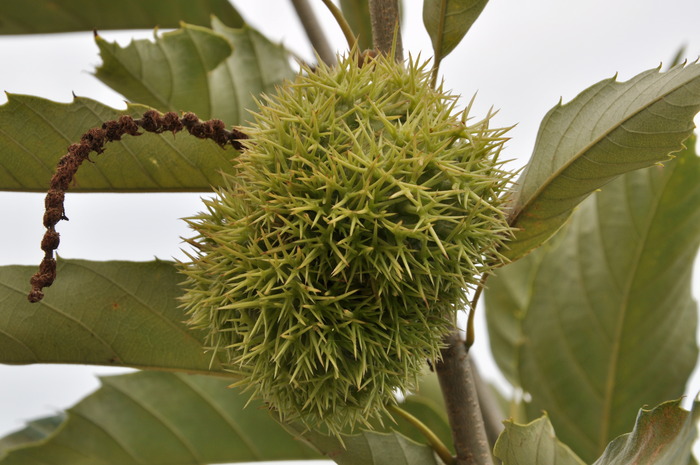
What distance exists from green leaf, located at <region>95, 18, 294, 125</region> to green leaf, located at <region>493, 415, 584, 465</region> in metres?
0.79

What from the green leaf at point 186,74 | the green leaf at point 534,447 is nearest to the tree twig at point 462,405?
the green leaf at point 534,447

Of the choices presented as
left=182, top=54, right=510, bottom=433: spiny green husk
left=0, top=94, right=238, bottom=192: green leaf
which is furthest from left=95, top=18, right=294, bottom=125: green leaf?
left=182, top=54, right=510, bottom=433: spiny green husk

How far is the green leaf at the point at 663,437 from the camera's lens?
99cm

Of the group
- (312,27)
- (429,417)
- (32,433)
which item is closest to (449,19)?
(312,27)

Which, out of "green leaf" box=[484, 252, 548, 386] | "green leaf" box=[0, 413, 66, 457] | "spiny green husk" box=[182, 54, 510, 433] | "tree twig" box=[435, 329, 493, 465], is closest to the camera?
"spiny green husk" box=[182, 54, 510, 433]

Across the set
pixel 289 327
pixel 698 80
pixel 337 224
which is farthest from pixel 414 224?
pixel 698 80

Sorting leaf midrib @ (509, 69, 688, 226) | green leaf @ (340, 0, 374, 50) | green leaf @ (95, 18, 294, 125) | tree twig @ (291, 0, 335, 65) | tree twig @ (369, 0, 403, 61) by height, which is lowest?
leaf midrib @ (509, 69, 688, 226)

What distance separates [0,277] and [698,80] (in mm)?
1121

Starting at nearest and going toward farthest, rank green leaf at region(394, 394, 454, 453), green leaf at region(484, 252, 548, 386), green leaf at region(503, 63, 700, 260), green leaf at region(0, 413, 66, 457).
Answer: green leaf at region(503, 63, 700, 260) → green leaf at region(394, 394, 454, 453) → green leaf at region(0, 413, 66, 457) → green leaf at region(484, 252, 548, 386)

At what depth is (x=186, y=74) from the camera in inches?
58.6

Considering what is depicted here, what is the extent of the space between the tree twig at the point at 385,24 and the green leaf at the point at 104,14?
852mm

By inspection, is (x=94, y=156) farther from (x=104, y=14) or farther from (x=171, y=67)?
(x=104, y=14)

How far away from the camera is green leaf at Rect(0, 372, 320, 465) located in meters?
1.61

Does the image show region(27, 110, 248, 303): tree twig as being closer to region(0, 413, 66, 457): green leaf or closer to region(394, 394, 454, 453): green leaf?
region(394, 394, 454, 453): green leaf
